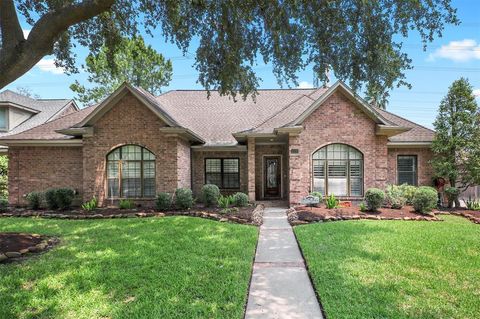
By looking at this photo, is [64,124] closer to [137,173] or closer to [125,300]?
[137,173]

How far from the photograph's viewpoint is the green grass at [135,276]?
160 inches

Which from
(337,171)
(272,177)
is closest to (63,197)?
(272,177)

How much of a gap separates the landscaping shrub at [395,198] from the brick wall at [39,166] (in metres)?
14.0

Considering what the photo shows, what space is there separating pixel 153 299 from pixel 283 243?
4130 millimetres

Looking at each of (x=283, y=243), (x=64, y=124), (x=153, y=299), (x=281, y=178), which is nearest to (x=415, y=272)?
(x=283, y=243)

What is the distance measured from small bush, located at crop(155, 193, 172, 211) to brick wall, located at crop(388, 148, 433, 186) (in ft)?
34.9

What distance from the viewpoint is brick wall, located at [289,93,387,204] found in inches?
527

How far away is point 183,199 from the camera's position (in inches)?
487

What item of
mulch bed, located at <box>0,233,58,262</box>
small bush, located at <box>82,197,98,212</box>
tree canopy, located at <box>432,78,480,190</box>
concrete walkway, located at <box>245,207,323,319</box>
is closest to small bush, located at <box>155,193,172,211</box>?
small bush, located at <box>82,197,98,212</box>

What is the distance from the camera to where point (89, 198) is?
44.0 ft

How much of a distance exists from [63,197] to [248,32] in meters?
10.2

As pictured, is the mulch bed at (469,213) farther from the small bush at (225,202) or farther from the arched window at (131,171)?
the arched window at (131,171)

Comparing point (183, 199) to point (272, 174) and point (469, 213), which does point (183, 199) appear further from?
point (469, 213)

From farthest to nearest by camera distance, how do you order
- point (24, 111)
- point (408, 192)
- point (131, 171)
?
point (24, 111), point (131, 171), point (408, 192)
